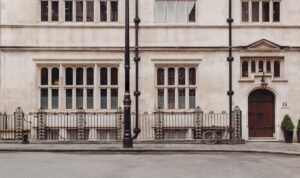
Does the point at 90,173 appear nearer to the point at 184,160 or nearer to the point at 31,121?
the point at 184,160

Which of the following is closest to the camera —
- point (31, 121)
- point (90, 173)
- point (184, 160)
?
point (90, 173)

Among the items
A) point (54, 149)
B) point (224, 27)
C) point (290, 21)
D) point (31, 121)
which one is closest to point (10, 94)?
point (31, 121)

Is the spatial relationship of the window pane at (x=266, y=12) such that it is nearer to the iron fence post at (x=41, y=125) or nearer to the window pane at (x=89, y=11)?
the window pane at (x=89, y=11)

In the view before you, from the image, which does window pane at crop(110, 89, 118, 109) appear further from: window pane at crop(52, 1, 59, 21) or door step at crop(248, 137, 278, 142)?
door step at crop(248, 137, 278, 142)

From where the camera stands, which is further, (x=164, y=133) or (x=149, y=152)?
(x=164, y=133)

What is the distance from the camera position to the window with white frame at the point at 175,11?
76.1 feet

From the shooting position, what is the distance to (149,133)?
74.1 ft

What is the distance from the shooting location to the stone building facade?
22.7 m

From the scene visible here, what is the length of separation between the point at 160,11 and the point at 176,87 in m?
3.60

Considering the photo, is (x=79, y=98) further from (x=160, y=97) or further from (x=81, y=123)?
(x=160, y=97)

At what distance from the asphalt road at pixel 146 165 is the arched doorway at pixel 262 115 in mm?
5285

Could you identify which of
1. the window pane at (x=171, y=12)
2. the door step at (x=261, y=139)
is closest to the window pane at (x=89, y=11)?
the window pane at (x=171, y=12)

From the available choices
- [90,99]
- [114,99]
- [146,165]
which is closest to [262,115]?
[114,99]

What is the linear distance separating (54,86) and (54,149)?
185 inches
